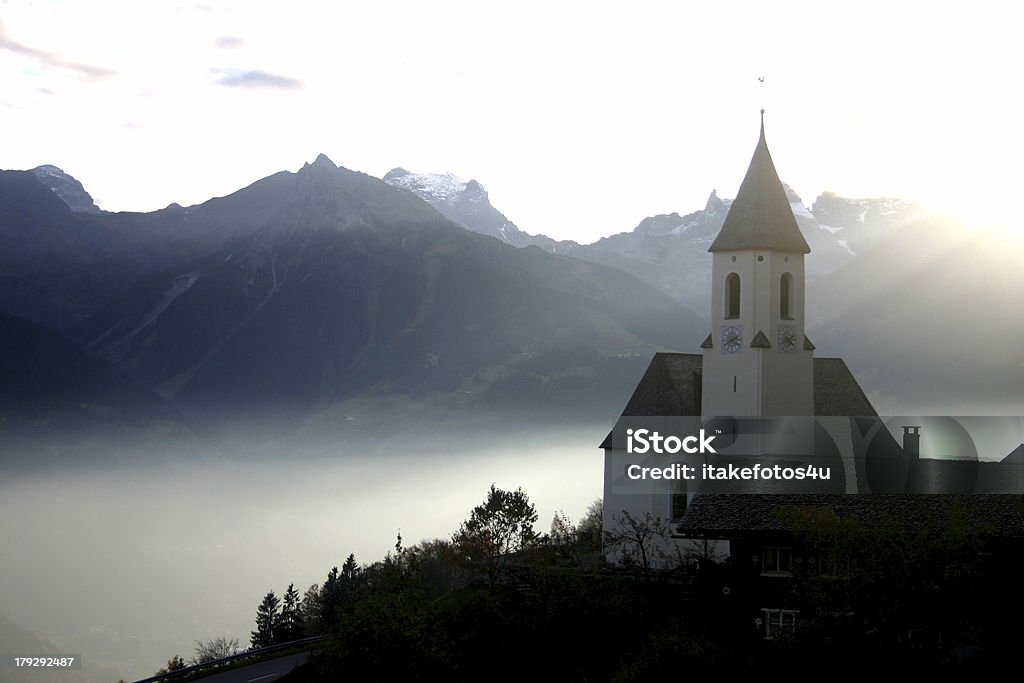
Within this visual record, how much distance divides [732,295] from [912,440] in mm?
10891

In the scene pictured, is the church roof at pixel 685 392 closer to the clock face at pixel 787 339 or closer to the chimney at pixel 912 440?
the clock face at pixel 787 339

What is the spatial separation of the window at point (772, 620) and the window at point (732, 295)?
70.8 feet

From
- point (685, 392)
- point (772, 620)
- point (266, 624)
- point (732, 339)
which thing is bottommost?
point (266, 624)

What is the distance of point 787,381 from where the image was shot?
201 ft

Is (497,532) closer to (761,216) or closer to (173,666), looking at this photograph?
(761,216)

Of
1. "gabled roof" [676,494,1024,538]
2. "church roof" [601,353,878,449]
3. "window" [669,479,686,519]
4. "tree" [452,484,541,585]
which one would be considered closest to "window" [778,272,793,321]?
"church roof" [601,353,878,449]

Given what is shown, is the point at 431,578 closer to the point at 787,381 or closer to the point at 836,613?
the point at 787,381

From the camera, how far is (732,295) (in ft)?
205

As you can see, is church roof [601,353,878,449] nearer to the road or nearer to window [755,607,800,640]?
the road

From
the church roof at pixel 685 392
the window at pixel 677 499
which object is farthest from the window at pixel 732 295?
the window at pixel 677 499

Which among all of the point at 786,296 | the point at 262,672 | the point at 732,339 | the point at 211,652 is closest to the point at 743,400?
the point at 732,339

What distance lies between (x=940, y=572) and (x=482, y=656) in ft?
49.0

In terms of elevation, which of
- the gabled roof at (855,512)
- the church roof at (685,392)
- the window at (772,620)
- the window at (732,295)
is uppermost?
the window at (732,295)

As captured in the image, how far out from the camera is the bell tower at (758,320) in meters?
60.7
